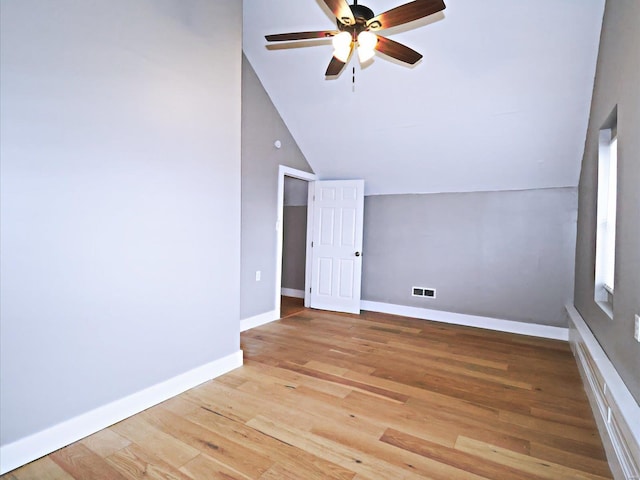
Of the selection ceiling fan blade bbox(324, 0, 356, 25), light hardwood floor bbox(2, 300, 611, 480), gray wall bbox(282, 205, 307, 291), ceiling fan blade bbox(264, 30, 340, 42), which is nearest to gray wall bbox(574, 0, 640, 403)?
light hardwood floor bbox(2, 300, 611, 480)

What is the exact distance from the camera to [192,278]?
263 centimetres

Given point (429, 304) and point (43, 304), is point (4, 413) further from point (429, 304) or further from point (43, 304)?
point (429, 304)

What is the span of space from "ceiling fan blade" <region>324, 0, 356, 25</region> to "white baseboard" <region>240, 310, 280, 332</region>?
3.20 m

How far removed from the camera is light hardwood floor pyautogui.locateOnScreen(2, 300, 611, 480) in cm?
179

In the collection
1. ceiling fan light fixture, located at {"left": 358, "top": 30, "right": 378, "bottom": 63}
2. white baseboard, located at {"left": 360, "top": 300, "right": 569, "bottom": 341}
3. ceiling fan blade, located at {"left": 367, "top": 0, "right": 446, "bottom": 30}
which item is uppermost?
ceiling fan blade, located at {"left": 367, "top": 0, "right": 446, "bottom": 30}

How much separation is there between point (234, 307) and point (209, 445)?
47.1 inches

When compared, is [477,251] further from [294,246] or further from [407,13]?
[407,13]

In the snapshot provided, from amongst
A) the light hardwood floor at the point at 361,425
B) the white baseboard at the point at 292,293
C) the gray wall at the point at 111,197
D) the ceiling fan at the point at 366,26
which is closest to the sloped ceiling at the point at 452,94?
the ceiling fan at the point at 366,26

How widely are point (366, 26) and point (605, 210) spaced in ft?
7.74

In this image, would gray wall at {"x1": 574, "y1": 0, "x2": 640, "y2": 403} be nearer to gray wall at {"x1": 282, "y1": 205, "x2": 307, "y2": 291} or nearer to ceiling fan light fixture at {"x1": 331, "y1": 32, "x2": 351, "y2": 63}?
ceiling fan light fixture at {"x1": 331, "y1": 32, "x2": 351, "y2": 63}

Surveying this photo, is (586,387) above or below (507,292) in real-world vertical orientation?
below

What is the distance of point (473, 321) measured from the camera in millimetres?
4574

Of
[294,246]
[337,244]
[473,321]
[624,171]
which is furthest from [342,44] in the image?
[294,246]

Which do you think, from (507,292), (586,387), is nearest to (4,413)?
(586,387)
